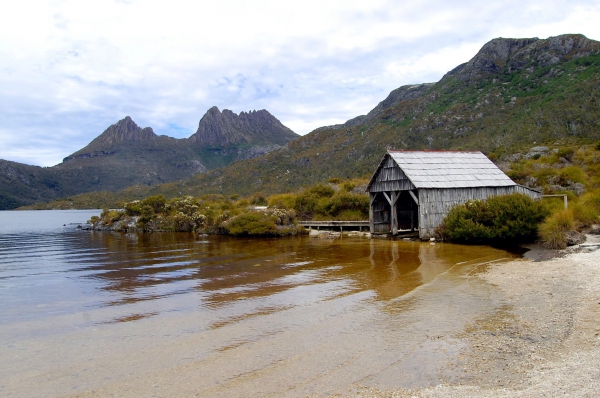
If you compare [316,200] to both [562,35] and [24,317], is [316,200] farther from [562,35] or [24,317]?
[562,35]

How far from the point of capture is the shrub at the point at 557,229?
62.0 ft

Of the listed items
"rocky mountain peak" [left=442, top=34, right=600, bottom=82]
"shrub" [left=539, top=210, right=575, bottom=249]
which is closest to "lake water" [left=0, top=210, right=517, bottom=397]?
"shrub" [left=539, top=210, right=575, bottom=249]

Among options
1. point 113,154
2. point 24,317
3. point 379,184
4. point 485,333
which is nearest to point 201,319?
point 24,317

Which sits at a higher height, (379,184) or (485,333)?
(379,184)

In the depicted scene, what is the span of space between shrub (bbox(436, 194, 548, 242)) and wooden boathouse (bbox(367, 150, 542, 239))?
1.44 metres

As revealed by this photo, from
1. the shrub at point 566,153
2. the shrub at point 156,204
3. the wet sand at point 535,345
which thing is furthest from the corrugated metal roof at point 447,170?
the shrub at point 156,204

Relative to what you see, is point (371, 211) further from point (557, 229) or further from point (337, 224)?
point (557, 229)

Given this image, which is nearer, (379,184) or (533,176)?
(379,184)

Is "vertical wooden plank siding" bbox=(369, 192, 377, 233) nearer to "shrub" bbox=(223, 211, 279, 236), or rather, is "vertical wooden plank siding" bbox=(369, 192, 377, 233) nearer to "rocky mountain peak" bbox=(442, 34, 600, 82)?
"shrub" bbox=(223, 211, 279, 236)

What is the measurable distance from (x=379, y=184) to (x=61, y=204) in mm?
124552

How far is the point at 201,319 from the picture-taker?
1024 cm

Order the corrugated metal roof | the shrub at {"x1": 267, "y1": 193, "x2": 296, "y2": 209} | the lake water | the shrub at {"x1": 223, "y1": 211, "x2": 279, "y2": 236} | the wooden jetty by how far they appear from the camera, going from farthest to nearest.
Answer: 1. the shrub at {"x1": 267, "y1": 193, "x2": 296, "y2": 209}
2. the shrub at {"x1": 223, "y1": 211, "x2": 279, "y2": 236}
3. the wooden jetty
4. the corrugated metal roof
5. the lake water

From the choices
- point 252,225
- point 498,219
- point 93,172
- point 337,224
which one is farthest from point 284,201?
point 93,172

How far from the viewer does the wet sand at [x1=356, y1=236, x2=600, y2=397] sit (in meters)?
5.82
